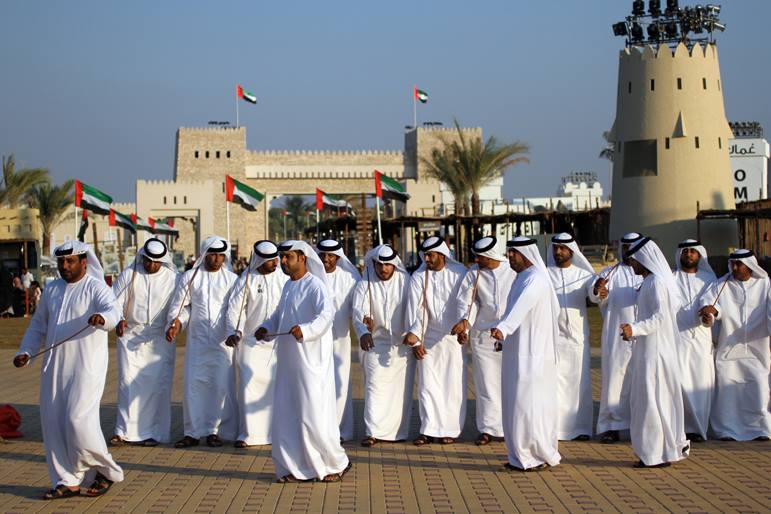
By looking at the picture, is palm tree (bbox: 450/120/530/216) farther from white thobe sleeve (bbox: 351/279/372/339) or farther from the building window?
white thobe sleeve (bbox: 351/279/372/339)

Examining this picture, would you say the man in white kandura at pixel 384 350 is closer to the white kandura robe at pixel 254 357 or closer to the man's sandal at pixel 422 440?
the man's sandal at pixel 422 440

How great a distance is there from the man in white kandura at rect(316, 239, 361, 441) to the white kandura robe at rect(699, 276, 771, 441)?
300cm

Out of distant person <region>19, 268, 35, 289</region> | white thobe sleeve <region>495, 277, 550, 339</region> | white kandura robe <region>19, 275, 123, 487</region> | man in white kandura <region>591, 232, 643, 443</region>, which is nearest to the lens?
white kandura robe <region>19, 275, 123, 487</region>

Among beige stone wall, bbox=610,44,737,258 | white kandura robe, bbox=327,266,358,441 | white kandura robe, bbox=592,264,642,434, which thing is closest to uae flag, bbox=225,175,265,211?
beige stone wall, bbox=610,44,737,258

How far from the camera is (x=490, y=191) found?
194ft

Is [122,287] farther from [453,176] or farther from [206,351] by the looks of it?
[453,176]

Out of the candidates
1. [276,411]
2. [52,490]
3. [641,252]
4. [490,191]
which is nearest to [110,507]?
[52,490]

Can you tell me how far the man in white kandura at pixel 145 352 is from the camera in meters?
9.30

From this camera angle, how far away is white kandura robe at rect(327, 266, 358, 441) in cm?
947

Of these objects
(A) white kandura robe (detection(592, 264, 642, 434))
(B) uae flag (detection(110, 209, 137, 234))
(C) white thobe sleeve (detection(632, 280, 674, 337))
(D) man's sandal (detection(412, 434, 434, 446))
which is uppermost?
(B) uae flag (detection(110, 209, 137, 234))

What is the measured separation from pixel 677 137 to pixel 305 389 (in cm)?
2402

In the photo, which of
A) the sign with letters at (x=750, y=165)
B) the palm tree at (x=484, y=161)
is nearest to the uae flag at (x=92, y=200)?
the palm tree at (x=484, y=161)

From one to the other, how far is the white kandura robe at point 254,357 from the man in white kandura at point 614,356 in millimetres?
2700

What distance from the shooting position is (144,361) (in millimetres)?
9438
